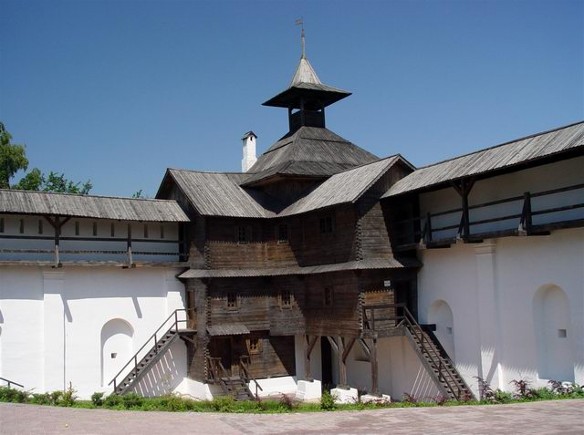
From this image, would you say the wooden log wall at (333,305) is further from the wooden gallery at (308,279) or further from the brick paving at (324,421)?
the brick paving at (324,421)

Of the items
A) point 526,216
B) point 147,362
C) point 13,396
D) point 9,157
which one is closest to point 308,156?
point 147,362

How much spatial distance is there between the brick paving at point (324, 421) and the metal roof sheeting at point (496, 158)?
24.4 ft

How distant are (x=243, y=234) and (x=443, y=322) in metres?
9.50

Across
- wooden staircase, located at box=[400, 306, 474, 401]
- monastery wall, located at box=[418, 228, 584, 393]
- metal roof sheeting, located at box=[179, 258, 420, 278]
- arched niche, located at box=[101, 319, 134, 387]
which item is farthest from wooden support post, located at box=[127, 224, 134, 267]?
monastery wall, located at box=[418, 228, 584, 393]

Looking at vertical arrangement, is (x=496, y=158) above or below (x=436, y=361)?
above

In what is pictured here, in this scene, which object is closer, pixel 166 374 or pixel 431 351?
pixel 431 351

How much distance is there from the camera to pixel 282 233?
3162 cm

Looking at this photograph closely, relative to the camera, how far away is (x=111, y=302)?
2977 cm

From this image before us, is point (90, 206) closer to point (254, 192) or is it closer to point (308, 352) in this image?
point (254, 192)

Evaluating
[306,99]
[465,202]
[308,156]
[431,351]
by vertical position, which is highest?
[306,99]

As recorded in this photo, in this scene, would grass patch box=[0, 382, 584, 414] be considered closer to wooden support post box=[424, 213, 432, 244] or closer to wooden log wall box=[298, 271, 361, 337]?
wooden log wall box=[298, 271, 361, 337]

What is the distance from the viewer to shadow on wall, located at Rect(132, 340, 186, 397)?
98.5 ft

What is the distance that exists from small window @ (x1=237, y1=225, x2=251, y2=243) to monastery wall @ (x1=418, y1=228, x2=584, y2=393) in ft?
27.2

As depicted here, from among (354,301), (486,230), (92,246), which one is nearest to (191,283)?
(92,246)
